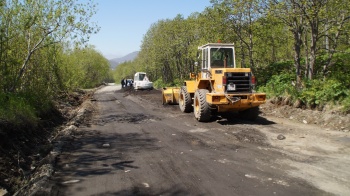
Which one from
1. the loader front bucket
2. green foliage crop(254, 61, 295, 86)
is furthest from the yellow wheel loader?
green foliage crop(254, 61, 295, 86)

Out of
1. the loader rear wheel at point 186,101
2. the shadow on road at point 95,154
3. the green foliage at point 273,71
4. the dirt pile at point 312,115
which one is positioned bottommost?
the shadow on road at point 95,154

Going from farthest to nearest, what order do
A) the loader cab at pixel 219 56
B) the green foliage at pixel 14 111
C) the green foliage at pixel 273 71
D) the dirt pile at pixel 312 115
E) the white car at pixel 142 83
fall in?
1. the white car at pixel 142 83
2. the green foliage at pixel 273 71
3. the loader cab at pixel 219 56
4. the dirt pile at pixel 312 115
5. the green foliage at pixel 14 111

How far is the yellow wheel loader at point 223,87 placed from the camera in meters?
10.9

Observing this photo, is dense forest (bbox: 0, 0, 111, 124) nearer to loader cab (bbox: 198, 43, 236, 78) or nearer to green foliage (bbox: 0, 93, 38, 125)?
green foliage (bbox: 0, 93, 38, 125)

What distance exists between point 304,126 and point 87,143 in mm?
6644

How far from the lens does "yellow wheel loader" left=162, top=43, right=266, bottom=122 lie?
35.7 ft

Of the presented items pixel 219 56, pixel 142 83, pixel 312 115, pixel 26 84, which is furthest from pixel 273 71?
pixel 142 83

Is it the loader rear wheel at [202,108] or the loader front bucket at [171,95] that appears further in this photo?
the loader front bucket at [171,95]

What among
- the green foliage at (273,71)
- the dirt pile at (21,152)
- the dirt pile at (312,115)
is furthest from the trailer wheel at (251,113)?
the green foliage at (273,71)

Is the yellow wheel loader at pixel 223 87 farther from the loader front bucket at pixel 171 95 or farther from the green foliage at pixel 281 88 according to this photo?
the loader front bucket at pixel 171 95

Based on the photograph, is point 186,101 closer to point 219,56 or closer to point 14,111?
point 219,56

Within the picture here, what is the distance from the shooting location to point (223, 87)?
11.1 metres

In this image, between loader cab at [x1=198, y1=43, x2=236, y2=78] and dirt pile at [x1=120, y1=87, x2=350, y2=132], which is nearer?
dirt pile at [x1=120, y1=87, x2=350, y2=132]

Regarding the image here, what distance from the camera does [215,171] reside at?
5996 mm
